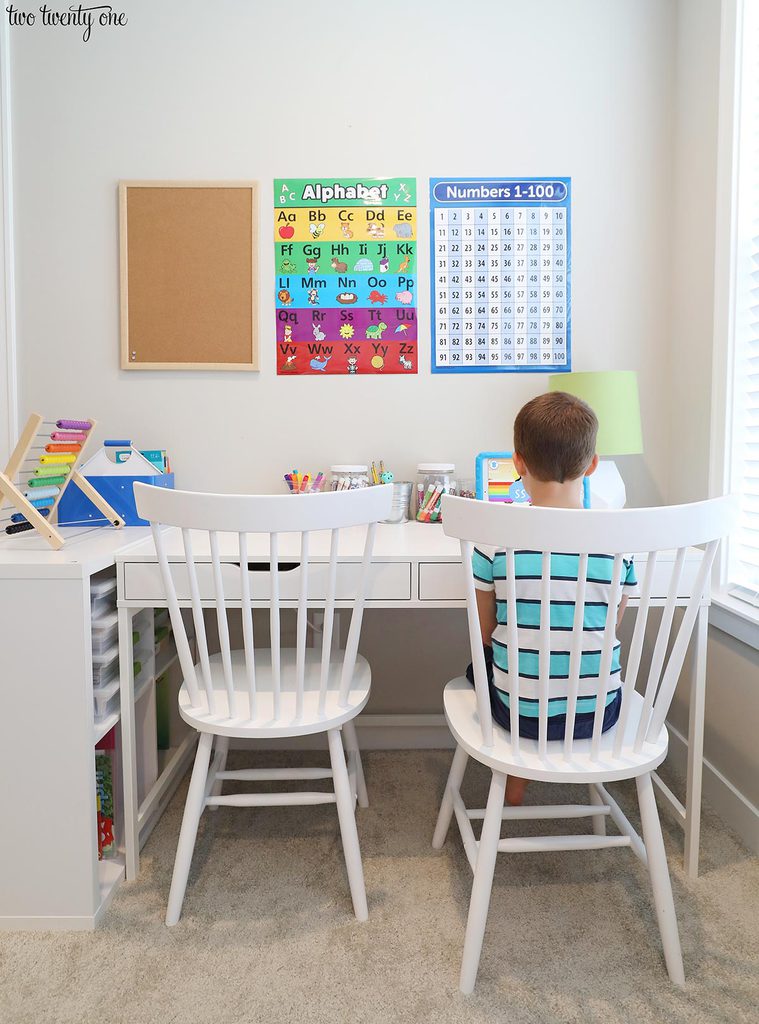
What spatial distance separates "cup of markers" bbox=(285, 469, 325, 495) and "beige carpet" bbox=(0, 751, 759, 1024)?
96cm

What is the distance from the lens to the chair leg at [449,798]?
5.19 ft

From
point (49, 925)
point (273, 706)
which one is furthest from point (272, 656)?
point (49, 925)

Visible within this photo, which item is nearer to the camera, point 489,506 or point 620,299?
point 489,506

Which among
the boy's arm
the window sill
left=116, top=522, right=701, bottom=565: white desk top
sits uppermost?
left=116, top=522, right=701, bottom=565: white desk top

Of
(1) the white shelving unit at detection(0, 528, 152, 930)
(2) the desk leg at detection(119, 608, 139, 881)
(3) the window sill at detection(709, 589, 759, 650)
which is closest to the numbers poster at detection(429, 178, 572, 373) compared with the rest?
(3) the window sill at detection(709, 589, 759, 650)

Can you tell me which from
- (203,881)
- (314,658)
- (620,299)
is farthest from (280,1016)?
(620,299)

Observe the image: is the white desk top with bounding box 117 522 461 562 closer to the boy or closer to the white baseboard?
the boy

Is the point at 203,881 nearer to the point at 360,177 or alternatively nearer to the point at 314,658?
the point at 314,658

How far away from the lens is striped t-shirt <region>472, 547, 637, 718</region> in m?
1.24

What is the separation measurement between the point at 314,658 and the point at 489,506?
77 centimetres

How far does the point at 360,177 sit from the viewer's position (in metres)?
2.15

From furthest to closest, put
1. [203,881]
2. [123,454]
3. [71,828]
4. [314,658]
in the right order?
[123,454], [314,658], [203,881], [71,828]

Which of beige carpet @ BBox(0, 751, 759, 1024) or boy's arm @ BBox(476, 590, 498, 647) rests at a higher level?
boy's arm @ BBox(476, 590, 498, 647)

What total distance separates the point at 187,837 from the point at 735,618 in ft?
4.60
